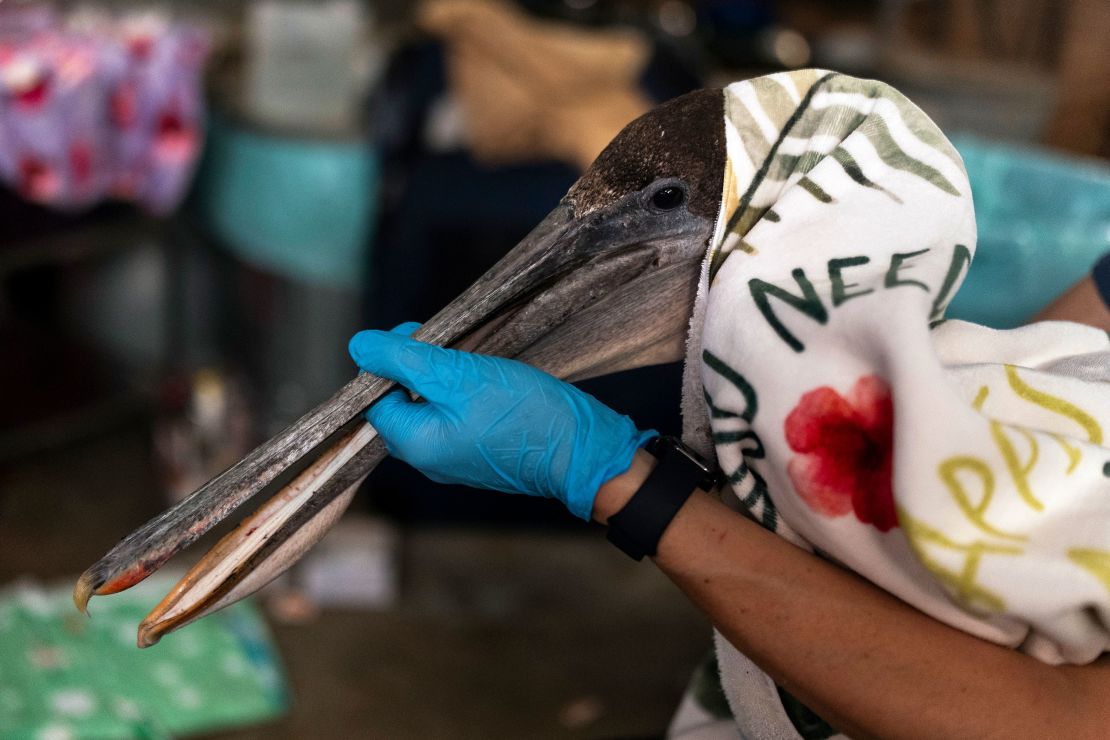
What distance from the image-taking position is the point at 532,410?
88 centimetres

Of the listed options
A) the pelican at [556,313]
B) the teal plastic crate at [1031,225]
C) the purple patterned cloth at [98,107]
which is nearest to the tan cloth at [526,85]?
the purple patterned cloth at [98,107]

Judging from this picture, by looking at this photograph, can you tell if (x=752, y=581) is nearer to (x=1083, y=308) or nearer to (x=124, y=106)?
(x=1083, y=308)

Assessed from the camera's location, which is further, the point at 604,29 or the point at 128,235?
the point at 604,29

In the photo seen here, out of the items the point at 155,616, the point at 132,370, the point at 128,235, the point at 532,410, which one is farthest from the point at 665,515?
the point at 132,370

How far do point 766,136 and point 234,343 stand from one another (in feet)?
7.38

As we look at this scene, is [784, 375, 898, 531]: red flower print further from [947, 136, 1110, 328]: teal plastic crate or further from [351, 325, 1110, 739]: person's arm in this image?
[947, 136, 1110, 328]: teal plastic crate

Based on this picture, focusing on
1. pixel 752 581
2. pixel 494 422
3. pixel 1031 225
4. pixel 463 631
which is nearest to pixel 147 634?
pixel 494 422

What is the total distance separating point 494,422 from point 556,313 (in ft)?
0.35

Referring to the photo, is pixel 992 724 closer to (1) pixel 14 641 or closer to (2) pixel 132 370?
(1) pixel 14 641

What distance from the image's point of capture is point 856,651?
0.78m

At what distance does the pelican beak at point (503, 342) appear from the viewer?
0.84m

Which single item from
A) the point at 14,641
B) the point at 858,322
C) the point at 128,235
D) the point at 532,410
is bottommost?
the point at 14,641

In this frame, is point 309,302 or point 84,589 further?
point 309,302

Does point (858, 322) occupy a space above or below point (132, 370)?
above
